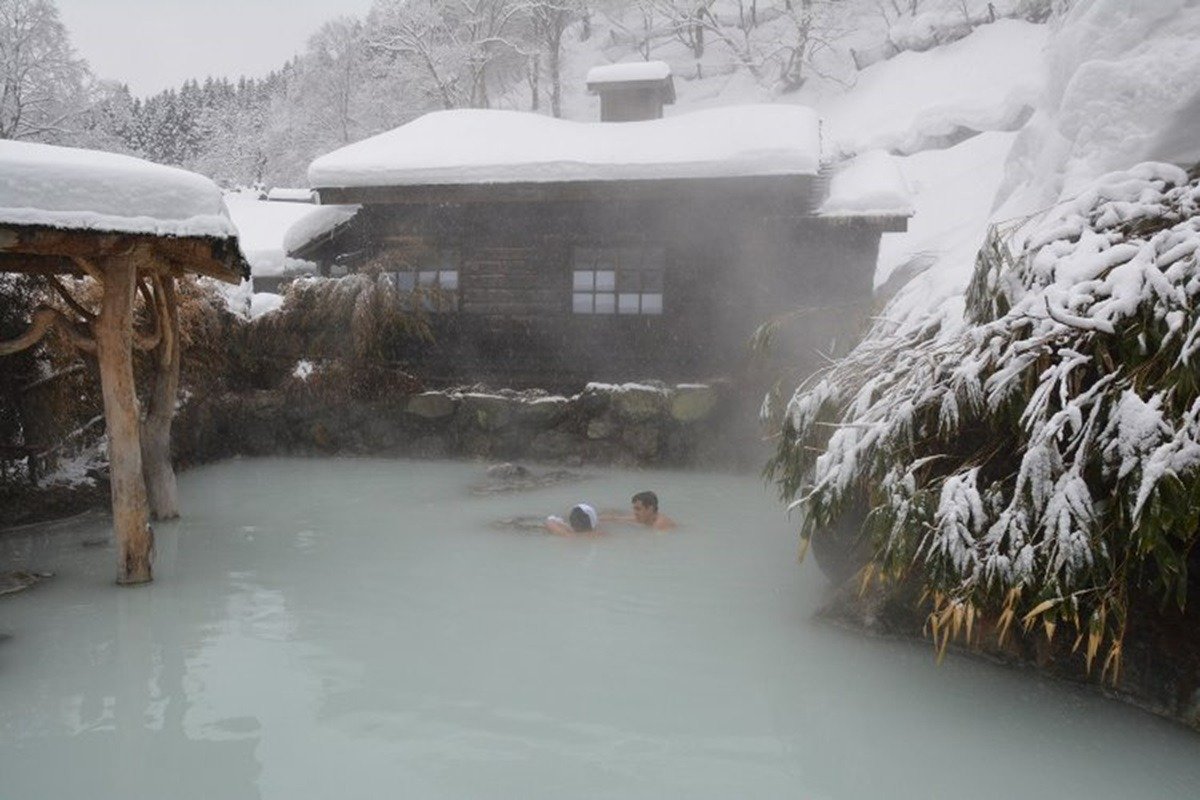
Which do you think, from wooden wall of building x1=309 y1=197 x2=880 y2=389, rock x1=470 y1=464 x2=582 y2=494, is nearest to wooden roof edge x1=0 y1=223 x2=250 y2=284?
rock x1=470 y1=464 x2=582 y2=494

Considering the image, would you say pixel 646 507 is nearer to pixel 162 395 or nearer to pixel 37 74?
pixel 162 395

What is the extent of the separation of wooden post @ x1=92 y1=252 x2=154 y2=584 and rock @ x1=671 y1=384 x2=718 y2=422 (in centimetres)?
650

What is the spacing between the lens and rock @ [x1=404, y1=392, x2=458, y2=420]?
11750 mm

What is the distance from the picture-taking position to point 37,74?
30641 mm

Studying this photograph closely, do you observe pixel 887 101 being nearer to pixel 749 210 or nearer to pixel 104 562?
pixel 749 210

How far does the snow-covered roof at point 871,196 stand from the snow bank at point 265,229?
12.3 meters

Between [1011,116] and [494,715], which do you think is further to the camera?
[1011,116]

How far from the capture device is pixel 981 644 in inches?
195

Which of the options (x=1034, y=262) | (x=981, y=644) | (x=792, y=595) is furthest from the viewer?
(x=792, y=595)

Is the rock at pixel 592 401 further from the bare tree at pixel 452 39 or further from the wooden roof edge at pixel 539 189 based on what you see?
the bare tree at pixel 452 39

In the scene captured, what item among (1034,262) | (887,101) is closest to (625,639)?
(1034,262)

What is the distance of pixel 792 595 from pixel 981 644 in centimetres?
153

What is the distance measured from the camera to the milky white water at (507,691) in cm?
370

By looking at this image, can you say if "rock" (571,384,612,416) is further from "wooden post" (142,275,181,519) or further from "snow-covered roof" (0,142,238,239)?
"snow-covered roof" (0,142,238,239)
